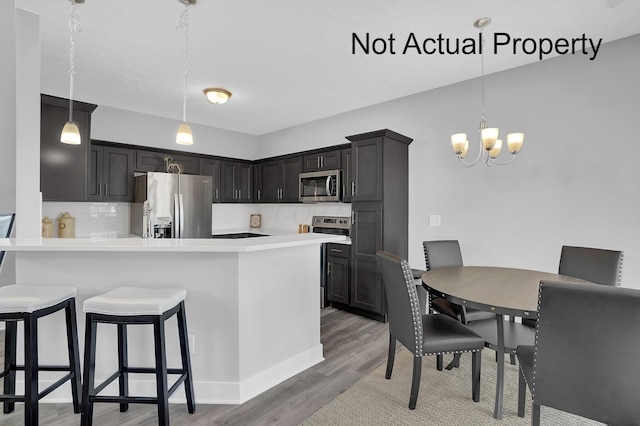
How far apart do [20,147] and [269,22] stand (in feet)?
7.04

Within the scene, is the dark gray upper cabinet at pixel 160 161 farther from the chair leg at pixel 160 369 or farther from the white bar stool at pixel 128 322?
the chair leg at pixel 160 369

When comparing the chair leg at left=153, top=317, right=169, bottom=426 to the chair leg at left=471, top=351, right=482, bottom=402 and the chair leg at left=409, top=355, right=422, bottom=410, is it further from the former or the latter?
the chair leg at left=471, top=351, right=482, bottom=402

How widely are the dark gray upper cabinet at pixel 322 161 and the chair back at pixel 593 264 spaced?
109 inches

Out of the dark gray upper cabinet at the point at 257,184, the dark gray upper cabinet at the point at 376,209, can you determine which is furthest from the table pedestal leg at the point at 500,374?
the dark gray upper cabinet at the point at 257,184

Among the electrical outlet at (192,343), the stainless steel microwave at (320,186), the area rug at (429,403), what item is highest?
the stainless steel microwave at (320,186)

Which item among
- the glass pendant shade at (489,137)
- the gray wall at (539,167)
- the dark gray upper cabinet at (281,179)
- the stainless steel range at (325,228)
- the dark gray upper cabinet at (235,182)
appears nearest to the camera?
the glass pendant shade at (489,137)

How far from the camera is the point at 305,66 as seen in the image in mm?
3281

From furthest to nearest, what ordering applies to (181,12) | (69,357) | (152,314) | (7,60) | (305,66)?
(305,66)
(7,60)
(181,12)
(69,357)
(152,314)

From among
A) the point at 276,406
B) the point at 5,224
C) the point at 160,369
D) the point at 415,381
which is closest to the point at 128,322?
the point at 160,369

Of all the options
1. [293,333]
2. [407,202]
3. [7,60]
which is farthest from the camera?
[407,202]

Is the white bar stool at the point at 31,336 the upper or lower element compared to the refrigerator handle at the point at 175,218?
lower

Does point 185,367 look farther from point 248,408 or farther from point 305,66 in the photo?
point 305,66

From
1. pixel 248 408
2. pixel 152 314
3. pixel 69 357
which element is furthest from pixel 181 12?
pixel 248 408

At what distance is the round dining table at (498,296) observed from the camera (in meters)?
1.88
